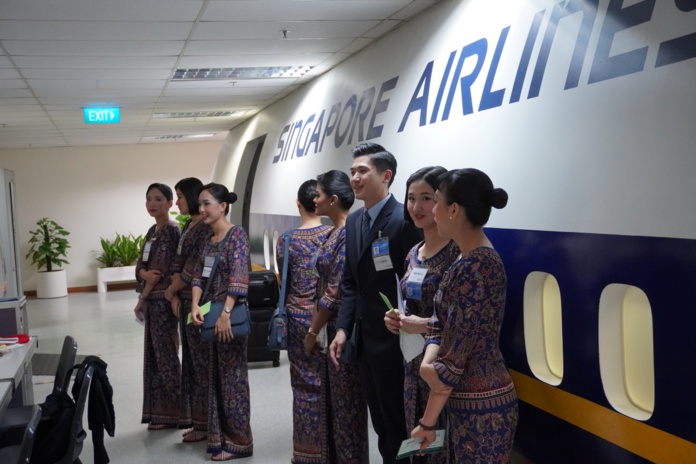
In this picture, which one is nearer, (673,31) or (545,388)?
(673,31)

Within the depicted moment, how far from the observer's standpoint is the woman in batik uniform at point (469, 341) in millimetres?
2674

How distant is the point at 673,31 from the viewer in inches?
110

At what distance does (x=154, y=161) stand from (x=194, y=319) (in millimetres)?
12667

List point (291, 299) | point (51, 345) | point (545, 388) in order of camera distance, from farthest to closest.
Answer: point (51, 345)
point (291, 299)
point (545, 388)

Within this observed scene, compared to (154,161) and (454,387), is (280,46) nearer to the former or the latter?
(454,387)

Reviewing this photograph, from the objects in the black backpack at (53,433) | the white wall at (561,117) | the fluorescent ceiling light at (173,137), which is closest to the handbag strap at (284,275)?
the white wall at (561,117)

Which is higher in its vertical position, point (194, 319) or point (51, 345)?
point (194, 319)

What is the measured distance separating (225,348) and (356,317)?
1528 mm

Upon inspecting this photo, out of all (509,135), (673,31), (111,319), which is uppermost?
(673,31)

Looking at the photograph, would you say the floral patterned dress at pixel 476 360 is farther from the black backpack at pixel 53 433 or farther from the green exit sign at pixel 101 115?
the green exit sign at pixel 101 115

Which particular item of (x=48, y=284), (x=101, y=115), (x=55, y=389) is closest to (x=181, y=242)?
(x=55, y=389)

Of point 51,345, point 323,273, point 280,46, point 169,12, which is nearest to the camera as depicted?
point 323,273

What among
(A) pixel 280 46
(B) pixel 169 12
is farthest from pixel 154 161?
(B) pixel 169 12

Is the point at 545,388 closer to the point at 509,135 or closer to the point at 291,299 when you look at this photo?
the point at 509,135
